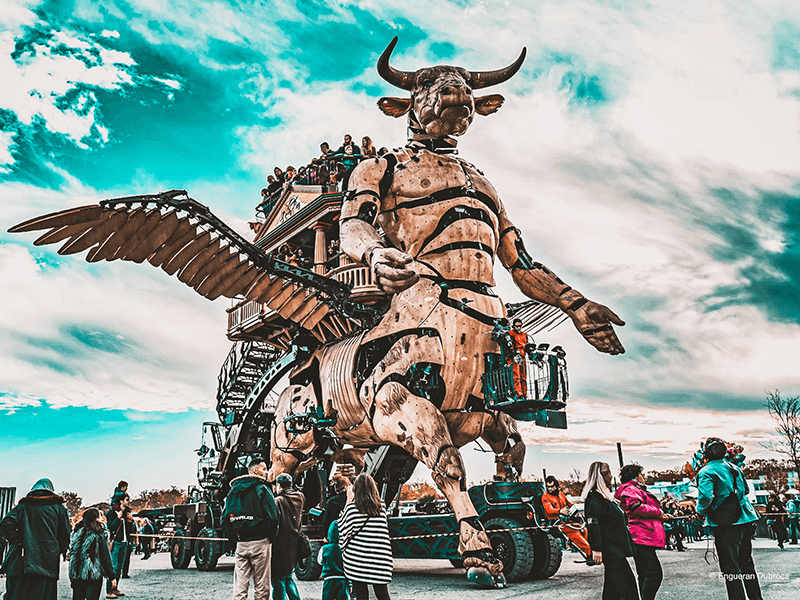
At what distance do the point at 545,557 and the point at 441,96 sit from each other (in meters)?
4.52

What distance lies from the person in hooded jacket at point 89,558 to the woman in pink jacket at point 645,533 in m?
3.93

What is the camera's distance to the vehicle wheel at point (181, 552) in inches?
375

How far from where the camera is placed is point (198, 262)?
6.55 meters

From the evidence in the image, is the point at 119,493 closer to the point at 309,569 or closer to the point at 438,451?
the point at 309,569

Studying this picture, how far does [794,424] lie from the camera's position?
2123cm

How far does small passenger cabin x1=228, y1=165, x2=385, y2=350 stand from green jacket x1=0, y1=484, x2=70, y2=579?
9.52 feet

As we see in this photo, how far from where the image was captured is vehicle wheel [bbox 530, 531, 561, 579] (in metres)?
6.85

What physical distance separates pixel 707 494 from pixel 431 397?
7.40 ft

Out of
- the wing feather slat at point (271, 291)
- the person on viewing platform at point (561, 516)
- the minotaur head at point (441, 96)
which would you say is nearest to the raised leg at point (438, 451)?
the wing feather slat at point (271, 291)

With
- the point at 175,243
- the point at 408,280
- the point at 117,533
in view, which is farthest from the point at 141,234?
the point at 117,533

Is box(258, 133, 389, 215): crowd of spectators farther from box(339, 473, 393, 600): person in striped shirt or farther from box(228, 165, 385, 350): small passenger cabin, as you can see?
box(339, 473, 393, 600): person in striped shirt

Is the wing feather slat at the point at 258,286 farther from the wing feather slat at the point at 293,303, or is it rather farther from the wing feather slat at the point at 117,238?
the wing feather slat at the point at 117,238

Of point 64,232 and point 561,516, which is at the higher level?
point 64,232

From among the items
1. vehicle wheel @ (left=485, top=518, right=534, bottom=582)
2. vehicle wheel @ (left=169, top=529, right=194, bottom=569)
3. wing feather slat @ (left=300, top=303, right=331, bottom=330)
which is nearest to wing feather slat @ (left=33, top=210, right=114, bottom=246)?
wing feather slat @ (left=300, top=303, right=331, bottom=330)
